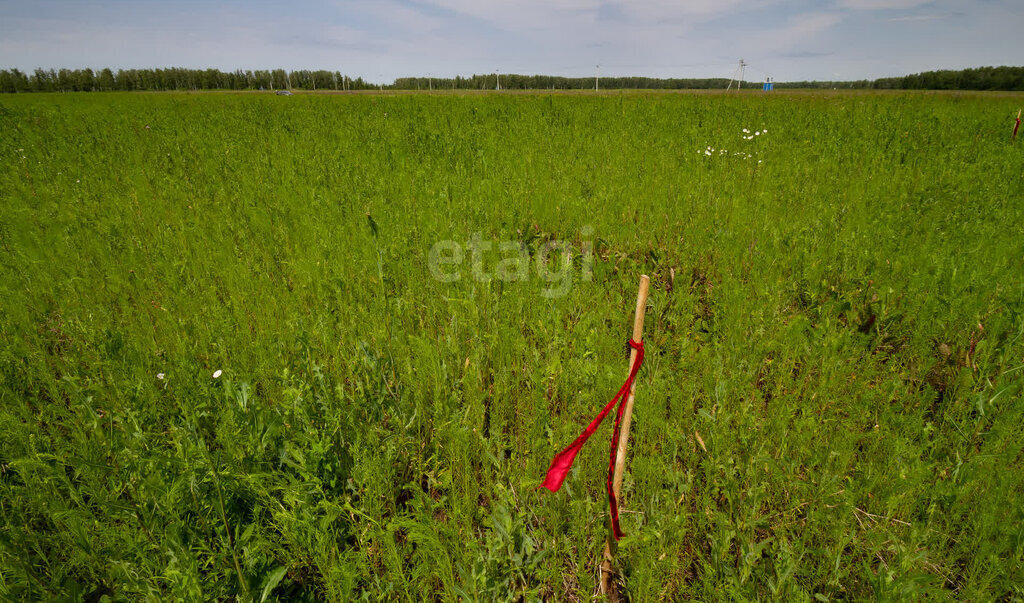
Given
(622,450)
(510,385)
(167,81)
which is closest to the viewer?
(622,450)

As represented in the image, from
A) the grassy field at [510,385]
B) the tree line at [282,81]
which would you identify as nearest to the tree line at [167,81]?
the tree line at [282,81]

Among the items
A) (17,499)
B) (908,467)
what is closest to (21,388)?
(17,499)

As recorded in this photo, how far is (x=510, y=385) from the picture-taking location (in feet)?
8.96

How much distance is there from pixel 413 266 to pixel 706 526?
2889 mm

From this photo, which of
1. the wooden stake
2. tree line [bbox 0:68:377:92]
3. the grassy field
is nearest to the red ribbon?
the wooden stake

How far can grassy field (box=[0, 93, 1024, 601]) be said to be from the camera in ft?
5.52

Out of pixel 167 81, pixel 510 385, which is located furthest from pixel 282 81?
pixel 510 385

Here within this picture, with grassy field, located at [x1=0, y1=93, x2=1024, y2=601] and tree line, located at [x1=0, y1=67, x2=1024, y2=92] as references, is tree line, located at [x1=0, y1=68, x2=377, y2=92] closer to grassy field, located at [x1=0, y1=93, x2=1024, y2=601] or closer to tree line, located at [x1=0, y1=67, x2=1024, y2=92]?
tree line, located at [x1=0, y1=67, x2=1024, y2=92]

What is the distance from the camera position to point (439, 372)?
2469mm

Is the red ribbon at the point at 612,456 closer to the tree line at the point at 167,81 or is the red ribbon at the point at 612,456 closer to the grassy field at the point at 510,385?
the grassy field at the point at 510,385

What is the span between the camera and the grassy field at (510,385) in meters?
1.68

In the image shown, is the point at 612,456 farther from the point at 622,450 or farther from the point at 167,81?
the point at 167,81

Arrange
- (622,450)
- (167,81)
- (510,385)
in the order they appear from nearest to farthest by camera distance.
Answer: (622,450) < (510,385) < (167,81)

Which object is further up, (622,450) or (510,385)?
(622,450)
